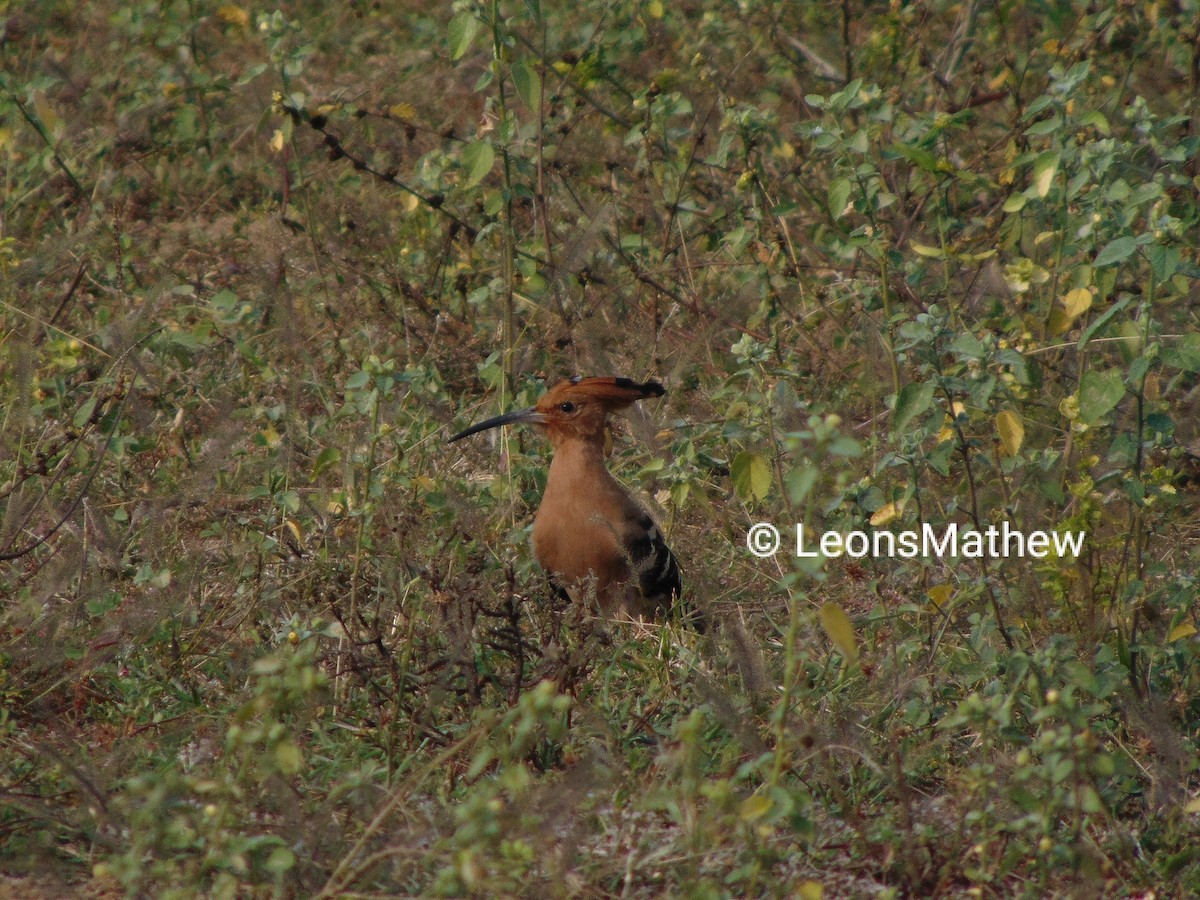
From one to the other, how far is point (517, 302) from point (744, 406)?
156cm

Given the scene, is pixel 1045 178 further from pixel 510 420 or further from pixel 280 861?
pixel 280 861

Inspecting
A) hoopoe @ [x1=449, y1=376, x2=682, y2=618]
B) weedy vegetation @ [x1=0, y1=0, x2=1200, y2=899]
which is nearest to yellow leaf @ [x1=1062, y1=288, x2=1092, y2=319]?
weedy vegetation @ [x1=0, y1=0, x2=1200, y2=899]

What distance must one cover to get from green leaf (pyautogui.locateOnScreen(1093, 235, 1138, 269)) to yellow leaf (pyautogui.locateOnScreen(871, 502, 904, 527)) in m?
0.73

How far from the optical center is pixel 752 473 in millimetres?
3729

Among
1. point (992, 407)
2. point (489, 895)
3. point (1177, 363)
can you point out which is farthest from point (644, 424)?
point (489, 895)

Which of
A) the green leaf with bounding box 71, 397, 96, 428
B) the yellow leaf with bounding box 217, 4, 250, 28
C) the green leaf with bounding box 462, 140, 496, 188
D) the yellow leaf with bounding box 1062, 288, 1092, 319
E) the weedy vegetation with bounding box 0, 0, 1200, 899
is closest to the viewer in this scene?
the weedy vegetation with bounding box 0, 0, 1200, 899

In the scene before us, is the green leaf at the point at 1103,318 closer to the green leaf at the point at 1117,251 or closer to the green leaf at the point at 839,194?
the green leaf at the point at 1117,251

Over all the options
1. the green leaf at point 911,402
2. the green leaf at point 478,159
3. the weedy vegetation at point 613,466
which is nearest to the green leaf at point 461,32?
the weedy vegetation at point 613,466

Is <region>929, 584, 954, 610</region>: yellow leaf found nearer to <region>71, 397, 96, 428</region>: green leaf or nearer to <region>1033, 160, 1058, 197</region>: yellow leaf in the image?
<region>1033, 160, 1058, 197</region>: yellow leaf

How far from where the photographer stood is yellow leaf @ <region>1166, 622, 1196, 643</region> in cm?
345

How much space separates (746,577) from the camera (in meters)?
4.50

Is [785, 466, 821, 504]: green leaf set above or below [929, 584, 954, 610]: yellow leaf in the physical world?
above

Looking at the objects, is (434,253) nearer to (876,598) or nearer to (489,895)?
(876,598)

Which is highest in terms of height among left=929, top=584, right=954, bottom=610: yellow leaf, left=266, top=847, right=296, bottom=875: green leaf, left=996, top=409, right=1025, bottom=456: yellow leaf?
left=996, top=409, right=1025, bottom=456: yellow leaf
